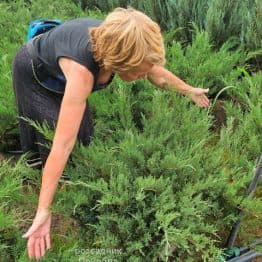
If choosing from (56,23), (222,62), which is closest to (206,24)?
(222,62)

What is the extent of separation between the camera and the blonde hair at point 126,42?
5.98ft

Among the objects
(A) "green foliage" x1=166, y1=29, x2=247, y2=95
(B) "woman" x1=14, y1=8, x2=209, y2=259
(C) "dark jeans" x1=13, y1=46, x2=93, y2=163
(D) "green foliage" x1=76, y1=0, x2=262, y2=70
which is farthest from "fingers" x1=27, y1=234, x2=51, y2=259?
(D) "green foliage" x1=76, y1=0, x2=262, y2=70

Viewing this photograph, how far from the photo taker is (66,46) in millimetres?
2023

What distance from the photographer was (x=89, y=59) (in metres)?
1.93

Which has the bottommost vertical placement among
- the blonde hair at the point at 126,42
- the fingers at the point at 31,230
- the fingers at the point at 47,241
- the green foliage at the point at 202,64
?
the fingers at the point at 47,241

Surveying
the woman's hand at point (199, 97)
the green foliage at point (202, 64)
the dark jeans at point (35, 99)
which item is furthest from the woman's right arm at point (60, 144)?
the green foliage at point (202, 64)

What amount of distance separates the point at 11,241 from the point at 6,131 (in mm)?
979

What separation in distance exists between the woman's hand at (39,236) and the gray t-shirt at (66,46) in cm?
59

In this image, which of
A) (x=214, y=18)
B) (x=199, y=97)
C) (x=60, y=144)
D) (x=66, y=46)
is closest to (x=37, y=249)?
(x=60, y=144)

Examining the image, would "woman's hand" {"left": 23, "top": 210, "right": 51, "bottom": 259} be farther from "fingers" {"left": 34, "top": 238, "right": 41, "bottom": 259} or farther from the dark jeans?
the dark jeans

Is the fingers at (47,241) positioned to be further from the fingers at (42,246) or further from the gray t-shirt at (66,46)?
the gray t-shirt at (66,46)

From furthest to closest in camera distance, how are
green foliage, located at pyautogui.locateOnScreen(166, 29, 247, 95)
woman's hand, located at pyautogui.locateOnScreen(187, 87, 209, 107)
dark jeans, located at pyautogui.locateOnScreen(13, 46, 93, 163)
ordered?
green foliage, located at pyautogui.locateOnScreen(166, 29, 247, 95) → woman's hand, located at pyautogui.locateOnScreen(187, 87, 209, 107) → dark jeans, located at pyautogui.locateOnScreen(13, 46, 93, 163)

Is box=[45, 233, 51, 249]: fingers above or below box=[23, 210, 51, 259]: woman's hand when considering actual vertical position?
below

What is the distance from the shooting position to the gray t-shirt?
6.37 ft
